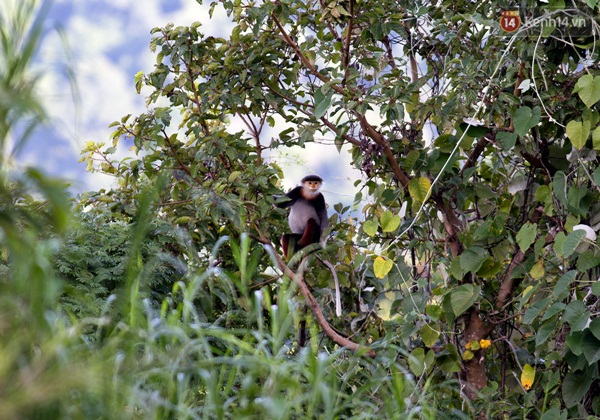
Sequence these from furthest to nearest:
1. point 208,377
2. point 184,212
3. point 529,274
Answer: point 184,212, point 529,274, point 208,377

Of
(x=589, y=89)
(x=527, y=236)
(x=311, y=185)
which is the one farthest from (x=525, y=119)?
(x=311, y=185)

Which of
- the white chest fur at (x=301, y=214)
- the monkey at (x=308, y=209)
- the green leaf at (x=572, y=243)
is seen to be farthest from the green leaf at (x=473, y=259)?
the white chest fur at (x=301, y=214)

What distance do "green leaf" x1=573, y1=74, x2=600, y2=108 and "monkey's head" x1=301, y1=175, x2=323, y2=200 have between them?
2464mm

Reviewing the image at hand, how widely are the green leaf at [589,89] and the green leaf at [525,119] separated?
0.53 ft

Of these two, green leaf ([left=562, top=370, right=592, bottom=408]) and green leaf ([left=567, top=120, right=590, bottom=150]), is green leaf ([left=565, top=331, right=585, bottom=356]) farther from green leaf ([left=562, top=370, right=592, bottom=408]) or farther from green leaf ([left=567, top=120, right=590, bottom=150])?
green leaf ([left=567, top=120, right=590, bottom=150])

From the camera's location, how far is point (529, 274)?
3166 mm

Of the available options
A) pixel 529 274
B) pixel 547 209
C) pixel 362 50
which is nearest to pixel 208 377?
pixel 547 209

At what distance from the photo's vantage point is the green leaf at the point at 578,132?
2.73 m

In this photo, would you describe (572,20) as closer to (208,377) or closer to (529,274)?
(529,274)

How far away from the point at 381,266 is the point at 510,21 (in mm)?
1072

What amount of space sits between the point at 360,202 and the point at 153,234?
1.07 meters

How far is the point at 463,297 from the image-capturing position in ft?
9.90

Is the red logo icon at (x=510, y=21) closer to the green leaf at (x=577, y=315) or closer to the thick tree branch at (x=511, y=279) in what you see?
the thick tree branch at (x=511, y=279)

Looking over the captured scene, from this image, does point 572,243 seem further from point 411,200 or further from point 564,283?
point 411,200
